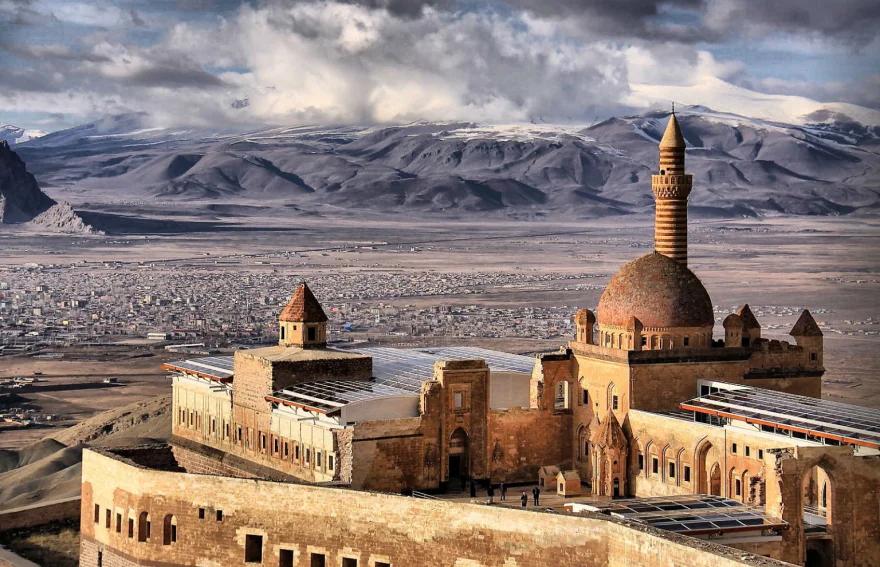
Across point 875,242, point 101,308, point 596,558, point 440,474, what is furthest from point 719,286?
point 596,558

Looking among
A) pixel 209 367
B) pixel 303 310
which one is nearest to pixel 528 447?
pixel 303 310

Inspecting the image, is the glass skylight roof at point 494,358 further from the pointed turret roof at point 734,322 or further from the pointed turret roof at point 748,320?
the pointed turret roof at point 748,320

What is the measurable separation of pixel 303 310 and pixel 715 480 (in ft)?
53.7

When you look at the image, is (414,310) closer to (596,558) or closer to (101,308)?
(101,308)

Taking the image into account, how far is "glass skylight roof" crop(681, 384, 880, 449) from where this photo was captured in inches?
1714

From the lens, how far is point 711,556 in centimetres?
3553

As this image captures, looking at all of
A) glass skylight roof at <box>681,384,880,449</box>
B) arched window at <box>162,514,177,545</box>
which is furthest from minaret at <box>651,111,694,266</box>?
arched window at <box>162,514,177,545</box>

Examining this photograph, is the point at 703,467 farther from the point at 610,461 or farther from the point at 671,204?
the point at 671,204

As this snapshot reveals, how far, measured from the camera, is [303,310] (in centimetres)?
5634

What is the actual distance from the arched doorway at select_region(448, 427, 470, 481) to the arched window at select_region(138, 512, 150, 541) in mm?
9427

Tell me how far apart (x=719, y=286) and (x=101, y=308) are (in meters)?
58.1

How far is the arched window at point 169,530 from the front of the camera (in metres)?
47.2

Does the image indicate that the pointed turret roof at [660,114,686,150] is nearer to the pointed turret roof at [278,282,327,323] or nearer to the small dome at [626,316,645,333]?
the small dome at [626,316,645,333]

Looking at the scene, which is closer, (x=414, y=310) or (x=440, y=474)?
(x=440, y=474)
